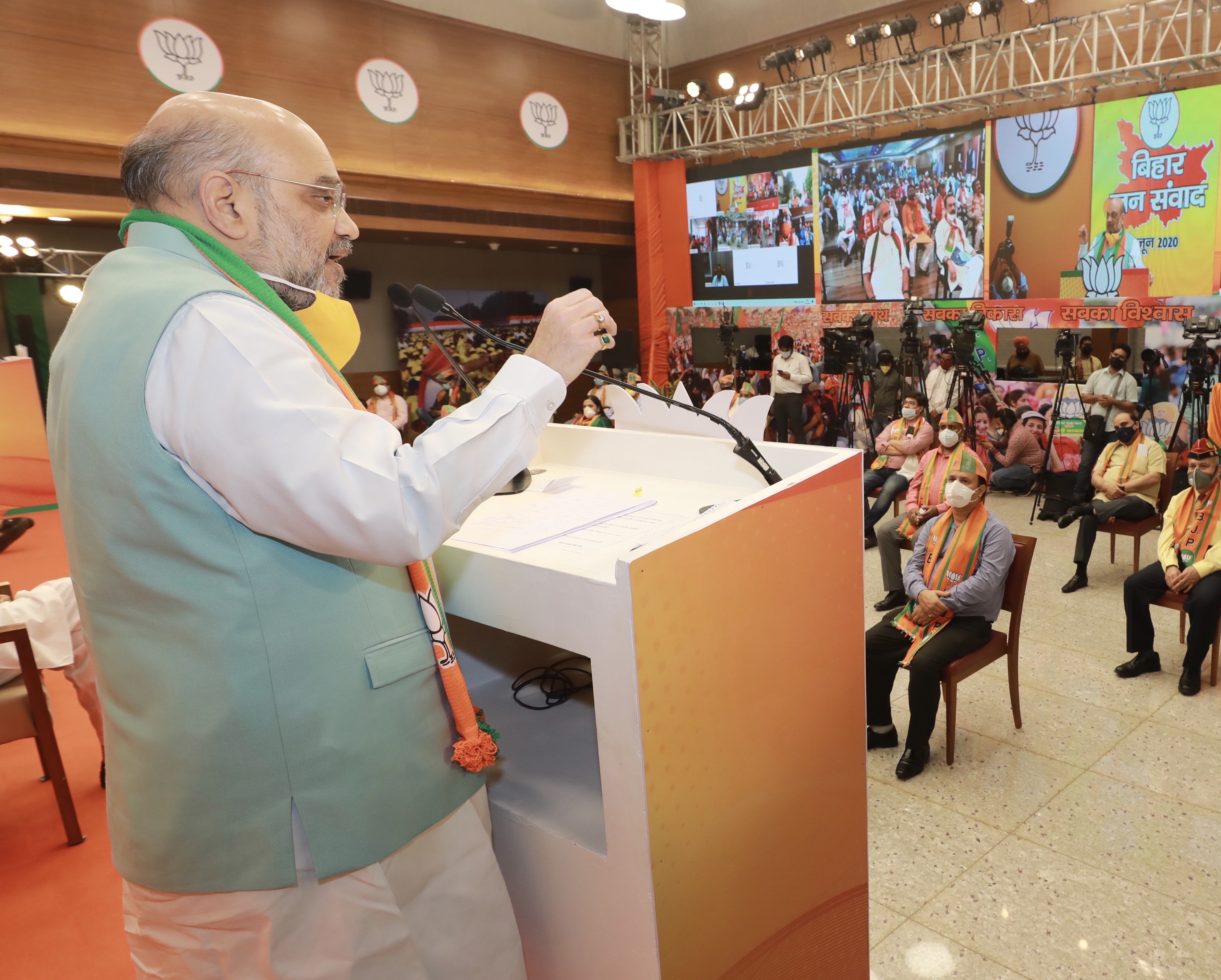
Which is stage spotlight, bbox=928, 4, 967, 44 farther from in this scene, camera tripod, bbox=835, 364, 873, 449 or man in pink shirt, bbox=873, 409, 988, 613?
man in pink shirt, bbox=873, 409, 988, 613

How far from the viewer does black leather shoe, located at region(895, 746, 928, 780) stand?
3.20 m

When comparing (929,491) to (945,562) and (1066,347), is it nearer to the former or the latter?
(945,562)

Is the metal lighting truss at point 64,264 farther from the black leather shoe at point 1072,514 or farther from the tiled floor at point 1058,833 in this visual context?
the black leather shoe at point 1072,514

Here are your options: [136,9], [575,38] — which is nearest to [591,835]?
[136,9]

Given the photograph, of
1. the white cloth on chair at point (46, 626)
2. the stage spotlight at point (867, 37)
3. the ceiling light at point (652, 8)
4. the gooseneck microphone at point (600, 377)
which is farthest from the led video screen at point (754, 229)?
the gooseneck microphone at point (600, 377)

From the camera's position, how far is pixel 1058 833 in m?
2.79

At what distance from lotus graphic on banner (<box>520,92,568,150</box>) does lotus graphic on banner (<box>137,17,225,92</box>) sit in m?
3.70

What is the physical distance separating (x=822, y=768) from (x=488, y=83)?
417 inches

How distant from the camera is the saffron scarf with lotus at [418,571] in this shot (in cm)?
107

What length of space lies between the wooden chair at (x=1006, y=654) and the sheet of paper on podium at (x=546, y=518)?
2109 millimetres

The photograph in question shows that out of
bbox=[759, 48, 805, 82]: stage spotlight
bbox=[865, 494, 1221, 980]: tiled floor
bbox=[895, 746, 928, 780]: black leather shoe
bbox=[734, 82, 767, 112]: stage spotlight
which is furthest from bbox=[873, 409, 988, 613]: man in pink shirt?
bbox=[759, 48, 805, 82]: stage spotlight

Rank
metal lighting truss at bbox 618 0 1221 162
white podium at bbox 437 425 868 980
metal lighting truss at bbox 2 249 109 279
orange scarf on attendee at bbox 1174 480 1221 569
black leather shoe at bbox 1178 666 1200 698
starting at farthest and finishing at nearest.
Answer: metal lighting truss at bbox 2 249 109 279, metal lighting truss at bbox 618 0 1221 162, orange scarf on attendee at bbox 1174 480 1221 569, black leather shoe at bbox 1178 666 1200 698, white podium at bbox 437 425 868 980

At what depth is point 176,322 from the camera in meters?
0.94

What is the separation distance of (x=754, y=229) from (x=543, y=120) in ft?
10.3
